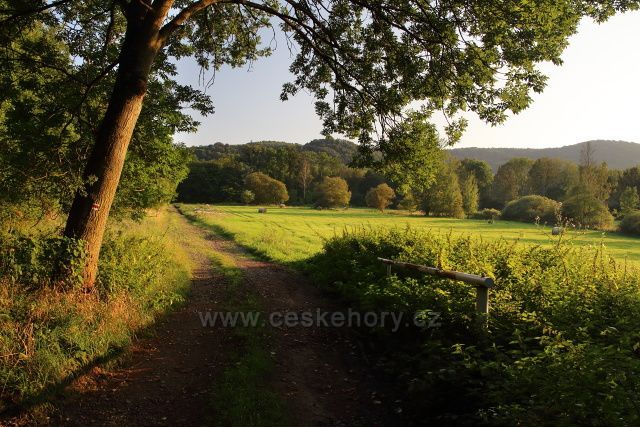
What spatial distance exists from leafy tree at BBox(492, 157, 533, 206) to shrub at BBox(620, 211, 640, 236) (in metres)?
53.2

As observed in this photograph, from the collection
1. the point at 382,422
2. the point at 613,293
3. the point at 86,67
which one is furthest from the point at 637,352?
the point at 86,67

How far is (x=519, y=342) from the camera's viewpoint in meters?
4.39

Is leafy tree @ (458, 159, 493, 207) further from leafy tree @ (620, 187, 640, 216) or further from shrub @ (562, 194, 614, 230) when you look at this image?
shrub @ (562, 194, 614, 230)

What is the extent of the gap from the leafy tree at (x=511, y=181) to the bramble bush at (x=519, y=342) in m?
108

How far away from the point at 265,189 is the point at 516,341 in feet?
309

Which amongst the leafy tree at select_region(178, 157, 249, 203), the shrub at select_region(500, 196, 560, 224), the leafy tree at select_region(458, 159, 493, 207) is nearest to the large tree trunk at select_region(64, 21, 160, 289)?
the shrub at select_region(500, 196, 560, 224)

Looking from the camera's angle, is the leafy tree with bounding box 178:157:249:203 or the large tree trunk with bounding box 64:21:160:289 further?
the leafy tree with bounding box 178:157:249:203

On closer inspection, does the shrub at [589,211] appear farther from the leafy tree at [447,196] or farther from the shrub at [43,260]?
the shrub at [43,260]

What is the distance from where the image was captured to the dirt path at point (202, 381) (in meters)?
4.96

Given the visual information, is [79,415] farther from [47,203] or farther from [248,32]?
[248,32]

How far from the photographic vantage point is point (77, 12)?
10.1 m

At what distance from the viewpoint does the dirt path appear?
496 cm
